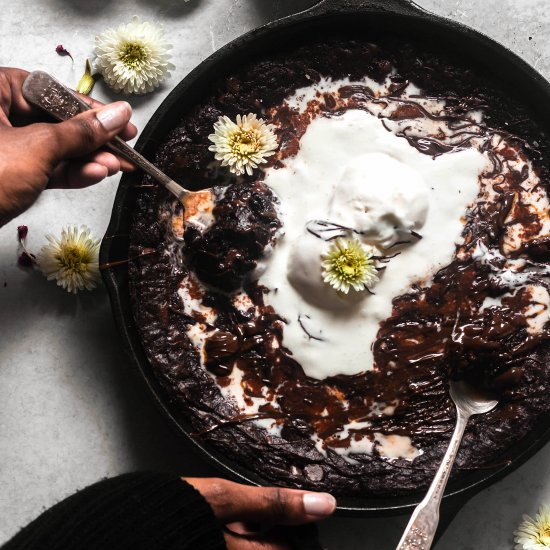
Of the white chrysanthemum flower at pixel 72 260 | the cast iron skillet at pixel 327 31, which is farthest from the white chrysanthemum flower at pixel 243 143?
the white chrysanthemum flower at pixel 72 260

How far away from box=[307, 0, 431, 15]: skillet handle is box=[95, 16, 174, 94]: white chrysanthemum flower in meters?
0.55

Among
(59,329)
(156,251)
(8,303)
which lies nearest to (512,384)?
(156,251)

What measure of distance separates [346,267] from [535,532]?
110 cm

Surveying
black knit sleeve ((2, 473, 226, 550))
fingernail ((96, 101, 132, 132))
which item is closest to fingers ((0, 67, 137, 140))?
fingernail ((96, 101, 132, 132))

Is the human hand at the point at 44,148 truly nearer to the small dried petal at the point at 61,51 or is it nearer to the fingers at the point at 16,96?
the fingers at the point at 16,96

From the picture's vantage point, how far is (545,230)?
244 centimetres

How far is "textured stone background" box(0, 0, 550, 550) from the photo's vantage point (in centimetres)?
252

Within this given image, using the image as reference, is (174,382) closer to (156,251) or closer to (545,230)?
(156,251)

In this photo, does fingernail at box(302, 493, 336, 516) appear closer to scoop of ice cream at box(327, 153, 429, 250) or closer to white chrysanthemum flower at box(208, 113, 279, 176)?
scoop of ice cream at box(327, 153, 429, 250)

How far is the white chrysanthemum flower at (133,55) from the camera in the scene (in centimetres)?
253

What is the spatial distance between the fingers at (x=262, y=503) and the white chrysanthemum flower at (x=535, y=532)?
70 cm

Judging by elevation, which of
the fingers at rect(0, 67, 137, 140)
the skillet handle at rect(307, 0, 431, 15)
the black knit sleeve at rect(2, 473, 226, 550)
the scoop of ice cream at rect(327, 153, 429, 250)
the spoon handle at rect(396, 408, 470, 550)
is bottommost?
the black knit sleeve at rect(2, 473, 226, 550)

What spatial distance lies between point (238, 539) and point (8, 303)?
3.71 ft

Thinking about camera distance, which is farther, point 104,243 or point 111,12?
point 111,12
